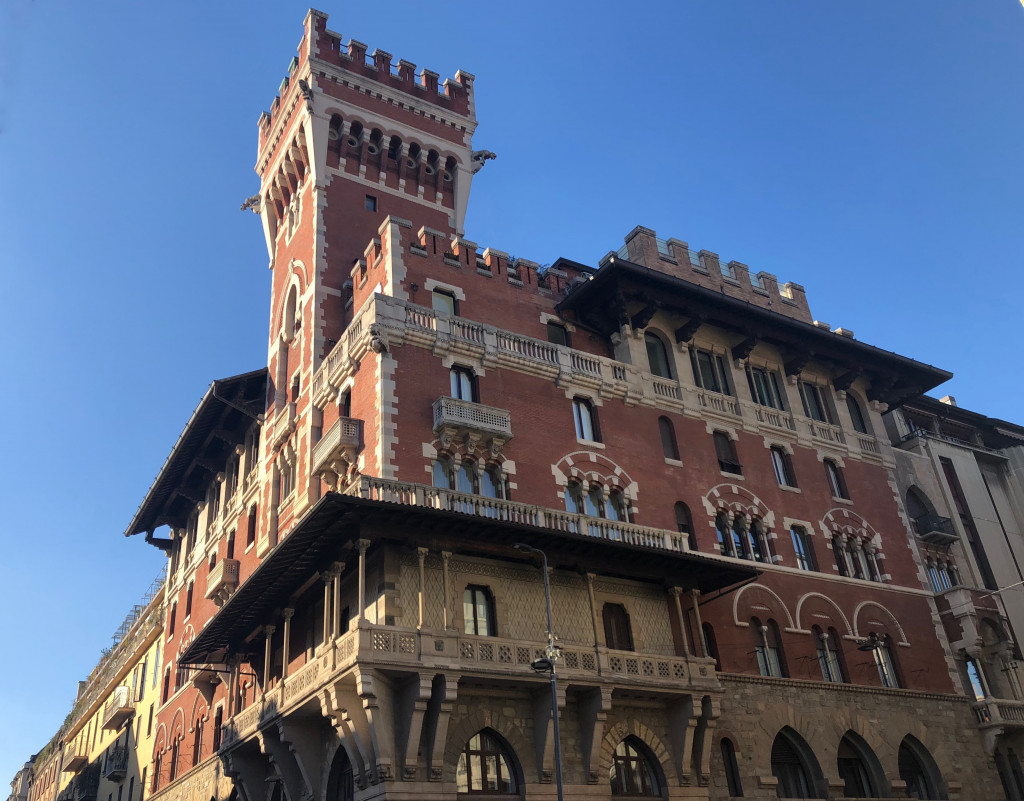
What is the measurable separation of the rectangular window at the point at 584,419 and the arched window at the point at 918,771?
1542 centimetres

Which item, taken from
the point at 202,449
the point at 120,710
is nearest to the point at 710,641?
the point at 202,449

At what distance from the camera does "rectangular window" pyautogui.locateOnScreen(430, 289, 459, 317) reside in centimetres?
3481

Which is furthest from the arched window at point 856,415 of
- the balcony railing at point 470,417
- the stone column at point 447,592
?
the stone column at point 447,592

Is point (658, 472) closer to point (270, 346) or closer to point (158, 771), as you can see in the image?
point (270, 346)

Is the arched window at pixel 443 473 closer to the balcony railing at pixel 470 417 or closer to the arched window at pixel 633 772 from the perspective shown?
the balcony railing at pixel 470 417

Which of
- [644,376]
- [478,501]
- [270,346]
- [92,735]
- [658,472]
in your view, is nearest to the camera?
[478,501]

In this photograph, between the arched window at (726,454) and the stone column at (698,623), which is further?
the arched window at (726,454)

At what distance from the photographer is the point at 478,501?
28.2 meters

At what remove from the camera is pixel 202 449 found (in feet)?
158

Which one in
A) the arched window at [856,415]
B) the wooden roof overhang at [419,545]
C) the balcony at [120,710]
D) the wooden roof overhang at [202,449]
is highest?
the wooden roof overhang at [202,449]

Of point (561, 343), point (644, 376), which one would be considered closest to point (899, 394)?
point (644, 376)

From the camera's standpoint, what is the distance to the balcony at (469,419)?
3050 centimetres

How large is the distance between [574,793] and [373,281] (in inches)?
751

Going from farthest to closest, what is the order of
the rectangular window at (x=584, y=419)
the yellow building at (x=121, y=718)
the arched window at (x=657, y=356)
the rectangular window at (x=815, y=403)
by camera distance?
the yellow building at (x=121, y=718) < the rectangular window at (x=815, y=403) < the arched window at (x=657, y=356) < the rectangular window at (x=584, y=419)
